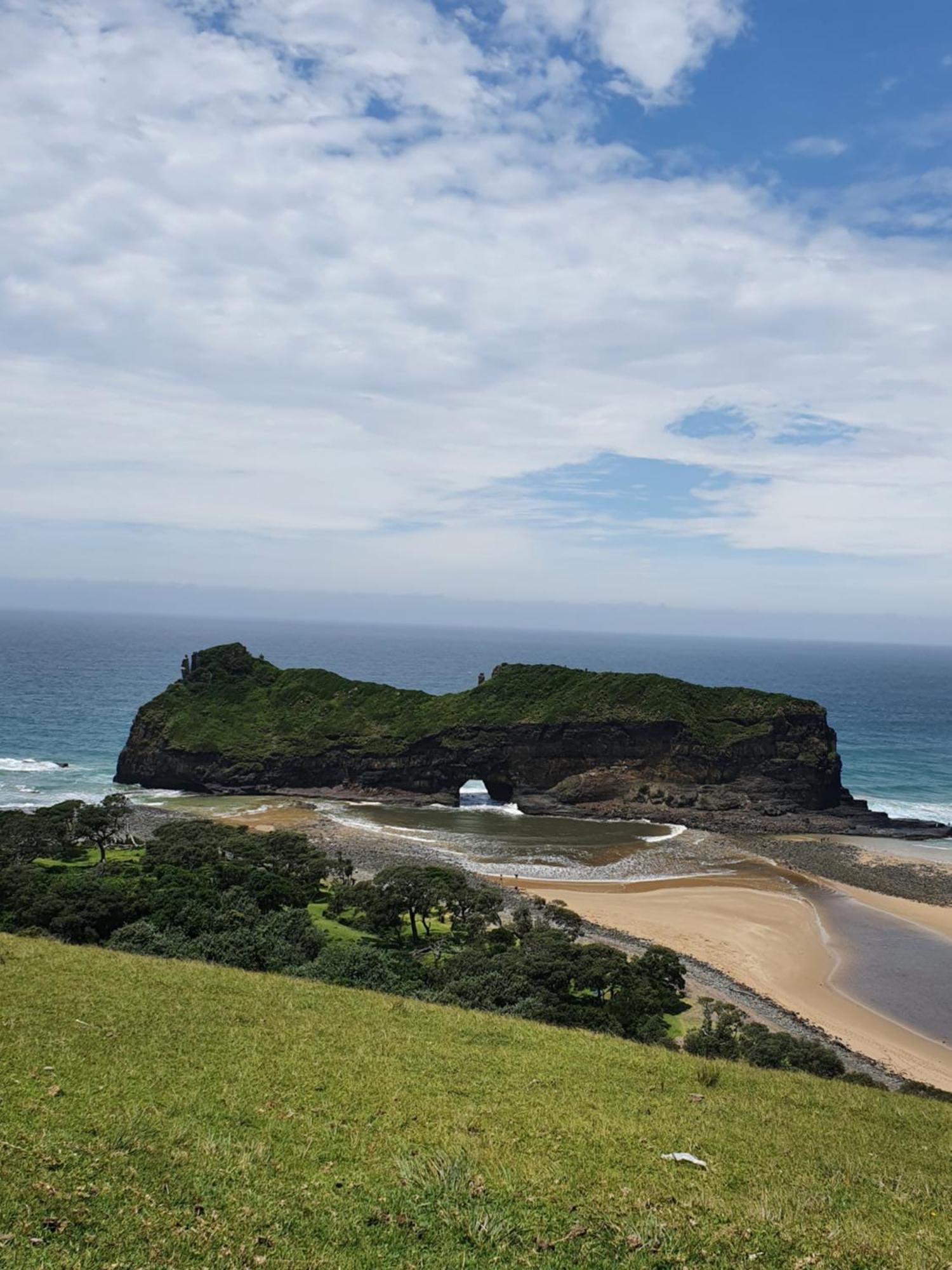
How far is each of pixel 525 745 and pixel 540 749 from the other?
5.95 ft

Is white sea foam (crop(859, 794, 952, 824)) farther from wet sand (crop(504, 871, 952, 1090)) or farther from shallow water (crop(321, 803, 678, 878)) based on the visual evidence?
wet sand (crop(504, 871, 952, 1090))

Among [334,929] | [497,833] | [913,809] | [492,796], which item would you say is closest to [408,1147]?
[334,929]

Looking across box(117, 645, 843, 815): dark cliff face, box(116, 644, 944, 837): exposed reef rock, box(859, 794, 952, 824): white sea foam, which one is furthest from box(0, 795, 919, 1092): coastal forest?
box(859, 794, 952, 824): white sea foam

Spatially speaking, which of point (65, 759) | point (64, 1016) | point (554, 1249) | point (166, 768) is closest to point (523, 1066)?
point (554, 1249)

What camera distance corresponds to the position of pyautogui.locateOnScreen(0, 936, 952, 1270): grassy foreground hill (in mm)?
9852

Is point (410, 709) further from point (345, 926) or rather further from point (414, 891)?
point (414, 891)

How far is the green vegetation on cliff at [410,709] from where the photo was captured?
85875 millimetres

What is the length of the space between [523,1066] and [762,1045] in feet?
43.6

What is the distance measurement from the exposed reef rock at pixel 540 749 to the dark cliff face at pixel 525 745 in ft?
0.52

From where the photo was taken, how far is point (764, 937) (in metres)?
47.7

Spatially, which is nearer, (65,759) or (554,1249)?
(554,1249)

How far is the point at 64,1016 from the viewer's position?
17172mm

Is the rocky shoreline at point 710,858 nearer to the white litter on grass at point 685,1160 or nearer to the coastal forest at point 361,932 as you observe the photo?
the coastal forest at point 361,932

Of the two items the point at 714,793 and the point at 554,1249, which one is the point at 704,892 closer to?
the point at 714,793
